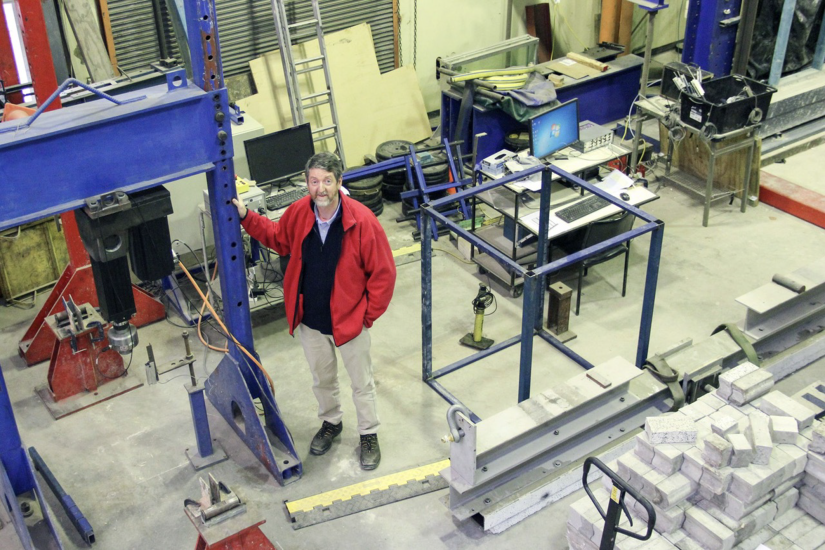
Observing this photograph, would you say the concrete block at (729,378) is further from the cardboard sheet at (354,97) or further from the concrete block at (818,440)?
the cardboard sheet at (354,97)

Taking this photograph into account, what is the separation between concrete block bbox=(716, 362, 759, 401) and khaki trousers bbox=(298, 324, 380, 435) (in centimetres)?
196

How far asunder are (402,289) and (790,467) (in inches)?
132

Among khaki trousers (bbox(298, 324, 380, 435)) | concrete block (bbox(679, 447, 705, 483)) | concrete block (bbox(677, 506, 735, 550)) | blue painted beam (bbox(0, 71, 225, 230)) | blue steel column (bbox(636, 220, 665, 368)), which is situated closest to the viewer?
blue painted beam (bbox(0, 71, 225, 230))

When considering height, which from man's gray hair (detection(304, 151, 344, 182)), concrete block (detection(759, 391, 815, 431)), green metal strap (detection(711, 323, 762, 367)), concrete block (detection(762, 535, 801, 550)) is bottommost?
concrete block (detection(762, 535, 801, 550))

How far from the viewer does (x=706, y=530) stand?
14.0 ft

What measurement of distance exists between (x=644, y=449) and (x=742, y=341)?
1.58 metres

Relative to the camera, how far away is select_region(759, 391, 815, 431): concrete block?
4691mm

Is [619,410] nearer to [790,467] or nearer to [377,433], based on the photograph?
[790,467]

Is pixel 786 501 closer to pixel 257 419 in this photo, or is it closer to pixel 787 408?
pixel 787 408

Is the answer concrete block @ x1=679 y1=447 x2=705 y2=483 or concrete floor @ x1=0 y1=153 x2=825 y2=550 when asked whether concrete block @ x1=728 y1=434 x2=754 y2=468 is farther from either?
concrete floor @ x1=0 y1=153 x2=825 y2=550

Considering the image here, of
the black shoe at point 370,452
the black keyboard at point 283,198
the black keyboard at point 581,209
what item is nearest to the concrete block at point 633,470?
the black shoe at point 370,452

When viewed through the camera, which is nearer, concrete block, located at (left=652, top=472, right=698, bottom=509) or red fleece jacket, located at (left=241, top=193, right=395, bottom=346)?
concrete block, located at (left=652, top=472, right=698, bottom=509)

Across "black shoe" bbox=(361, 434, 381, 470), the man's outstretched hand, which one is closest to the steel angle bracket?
"black shoe" bbox=(361, 434, 381, 470)

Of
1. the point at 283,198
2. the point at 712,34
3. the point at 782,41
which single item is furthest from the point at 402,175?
the point at 782,41
